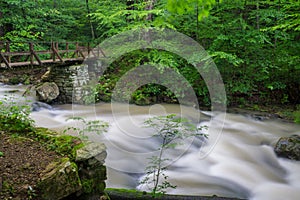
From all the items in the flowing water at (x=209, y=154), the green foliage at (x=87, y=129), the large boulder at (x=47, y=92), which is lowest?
the flowing water at (x=209, y=154)

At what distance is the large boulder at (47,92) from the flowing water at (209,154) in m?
0.55

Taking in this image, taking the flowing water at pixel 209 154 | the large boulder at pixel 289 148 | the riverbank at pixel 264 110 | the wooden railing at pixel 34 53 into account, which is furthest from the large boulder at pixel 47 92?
the large boulder at pixel 289 148

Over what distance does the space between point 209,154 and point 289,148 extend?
6.55 feet

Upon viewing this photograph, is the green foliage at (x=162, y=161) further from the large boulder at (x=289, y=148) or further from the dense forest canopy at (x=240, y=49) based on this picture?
the dense forest canopy at (x=240, y=49)

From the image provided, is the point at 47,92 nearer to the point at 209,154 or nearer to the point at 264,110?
the point at 209,154

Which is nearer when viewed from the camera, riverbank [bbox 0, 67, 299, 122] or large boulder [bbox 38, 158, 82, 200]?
large boulder [bbox 38, 158, 82, 200]

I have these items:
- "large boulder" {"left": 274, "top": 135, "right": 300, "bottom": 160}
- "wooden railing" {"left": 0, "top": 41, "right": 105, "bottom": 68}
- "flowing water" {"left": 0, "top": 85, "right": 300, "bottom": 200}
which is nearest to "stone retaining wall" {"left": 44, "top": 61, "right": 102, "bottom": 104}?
"wooden railing" {"left": 0, "top": 41, "right": 105, "bottom": 68}

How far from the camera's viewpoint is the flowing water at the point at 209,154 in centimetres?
551

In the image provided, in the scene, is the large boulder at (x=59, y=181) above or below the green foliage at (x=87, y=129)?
below

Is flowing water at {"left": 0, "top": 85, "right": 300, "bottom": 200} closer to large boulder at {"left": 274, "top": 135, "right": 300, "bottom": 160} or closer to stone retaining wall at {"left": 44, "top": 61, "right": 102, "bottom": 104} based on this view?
large boulder at {"left": 274, "top": 135, "right": 300, "bottom": 160}

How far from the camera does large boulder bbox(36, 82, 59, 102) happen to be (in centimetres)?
1066

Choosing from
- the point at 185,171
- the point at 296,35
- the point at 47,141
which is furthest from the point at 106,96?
the point at 296,35

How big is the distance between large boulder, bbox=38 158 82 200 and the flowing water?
175 cm

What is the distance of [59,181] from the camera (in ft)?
11.4
